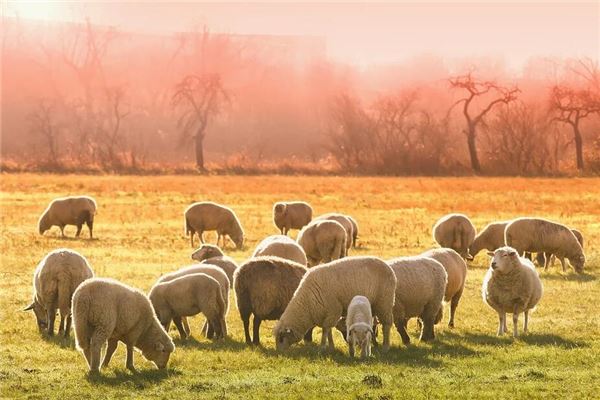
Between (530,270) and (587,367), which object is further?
(530,270)

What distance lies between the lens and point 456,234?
90.5 ft

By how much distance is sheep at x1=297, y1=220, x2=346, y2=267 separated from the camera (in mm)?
24641

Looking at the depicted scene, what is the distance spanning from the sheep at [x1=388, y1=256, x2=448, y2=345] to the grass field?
0.37 metres

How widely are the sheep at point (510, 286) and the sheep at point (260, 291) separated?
328 cm

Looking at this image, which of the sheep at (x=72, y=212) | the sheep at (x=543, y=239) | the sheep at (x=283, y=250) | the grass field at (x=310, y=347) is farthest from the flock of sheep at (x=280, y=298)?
the sheep at (x=72, y=212)

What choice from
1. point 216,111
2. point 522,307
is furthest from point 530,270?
point 216,111

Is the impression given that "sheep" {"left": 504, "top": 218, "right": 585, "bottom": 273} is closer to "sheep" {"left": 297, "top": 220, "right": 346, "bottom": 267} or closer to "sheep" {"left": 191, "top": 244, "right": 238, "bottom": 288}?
"sheep" {"left": 297, "top": 220, "right": 346, "bottom": 267}

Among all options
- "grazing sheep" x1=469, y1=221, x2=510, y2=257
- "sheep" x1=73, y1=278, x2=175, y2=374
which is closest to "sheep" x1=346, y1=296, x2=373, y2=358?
"sheep" x1=73, y1=278, x2=175, y2=374

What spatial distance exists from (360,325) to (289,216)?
766 inches

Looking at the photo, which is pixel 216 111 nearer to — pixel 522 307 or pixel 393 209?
pixel 393 209

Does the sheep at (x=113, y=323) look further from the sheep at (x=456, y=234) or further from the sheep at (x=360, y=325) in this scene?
the sheep at (x=456, y=234)

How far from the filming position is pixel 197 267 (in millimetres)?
18109

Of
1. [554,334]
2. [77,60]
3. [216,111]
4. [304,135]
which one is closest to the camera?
[554,334]

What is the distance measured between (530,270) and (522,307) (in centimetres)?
65
